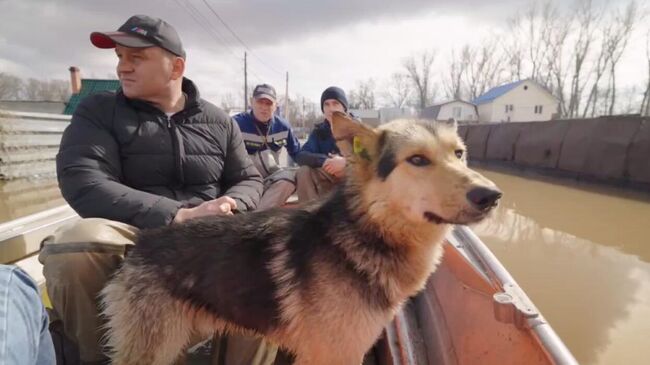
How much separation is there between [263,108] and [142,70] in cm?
278

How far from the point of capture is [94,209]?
2025mm

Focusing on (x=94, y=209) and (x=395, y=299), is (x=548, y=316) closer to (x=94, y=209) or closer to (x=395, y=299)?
(x=395, y=299)

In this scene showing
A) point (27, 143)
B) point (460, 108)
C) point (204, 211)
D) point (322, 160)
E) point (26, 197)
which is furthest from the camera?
point (460, 108)

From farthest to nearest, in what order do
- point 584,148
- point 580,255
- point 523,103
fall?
point 523,103 → point 584,148 → point 580,255

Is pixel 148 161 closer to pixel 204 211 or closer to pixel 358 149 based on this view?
pixel 204 211

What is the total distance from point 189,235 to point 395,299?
1.19m

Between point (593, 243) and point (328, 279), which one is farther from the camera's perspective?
point (593, 243)

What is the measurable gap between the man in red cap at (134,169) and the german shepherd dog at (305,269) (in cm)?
20

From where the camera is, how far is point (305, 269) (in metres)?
1.81

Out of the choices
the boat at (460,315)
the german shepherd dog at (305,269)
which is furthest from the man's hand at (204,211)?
the boat at (460,315)

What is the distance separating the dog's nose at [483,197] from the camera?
1.51 metres

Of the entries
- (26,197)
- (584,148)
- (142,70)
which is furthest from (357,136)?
(584,148)

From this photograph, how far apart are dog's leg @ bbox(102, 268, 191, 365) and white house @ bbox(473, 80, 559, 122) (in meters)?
57.5

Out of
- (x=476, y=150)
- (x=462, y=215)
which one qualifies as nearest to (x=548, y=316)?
(x=462, y=215)
